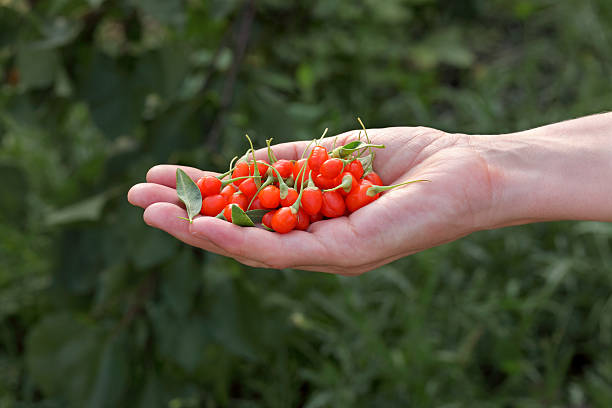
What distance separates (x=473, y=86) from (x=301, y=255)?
2.17m

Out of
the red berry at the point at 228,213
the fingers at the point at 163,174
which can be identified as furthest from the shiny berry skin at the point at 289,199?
the fingers at the point at 163,174

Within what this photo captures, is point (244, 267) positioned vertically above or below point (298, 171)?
below

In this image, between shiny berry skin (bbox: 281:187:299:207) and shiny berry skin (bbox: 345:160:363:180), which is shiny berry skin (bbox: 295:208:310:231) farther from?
shiny berry skin (bbox: 345:160:363:180)

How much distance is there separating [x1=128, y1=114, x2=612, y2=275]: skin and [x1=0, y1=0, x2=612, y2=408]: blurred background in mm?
247

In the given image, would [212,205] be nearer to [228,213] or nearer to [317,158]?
[228,213]

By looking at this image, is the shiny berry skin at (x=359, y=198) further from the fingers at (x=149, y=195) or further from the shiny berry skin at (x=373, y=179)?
the fingers at (x=149, y=195)

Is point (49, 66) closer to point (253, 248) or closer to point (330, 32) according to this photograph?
point (253, 248)

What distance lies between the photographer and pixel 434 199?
103 centimetres

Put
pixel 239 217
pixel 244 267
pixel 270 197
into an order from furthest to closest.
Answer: pixel 244 267, pixel 270 197, pixel 239 217

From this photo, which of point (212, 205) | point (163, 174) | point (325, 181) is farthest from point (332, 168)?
point (163, 174)

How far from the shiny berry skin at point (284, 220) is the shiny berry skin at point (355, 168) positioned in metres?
0.19

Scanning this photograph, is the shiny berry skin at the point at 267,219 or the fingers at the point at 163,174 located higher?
the fingers at the point at 163,174

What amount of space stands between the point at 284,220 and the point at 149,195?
0.28m

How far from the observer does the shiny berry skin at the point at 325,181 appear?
3.63 feet
